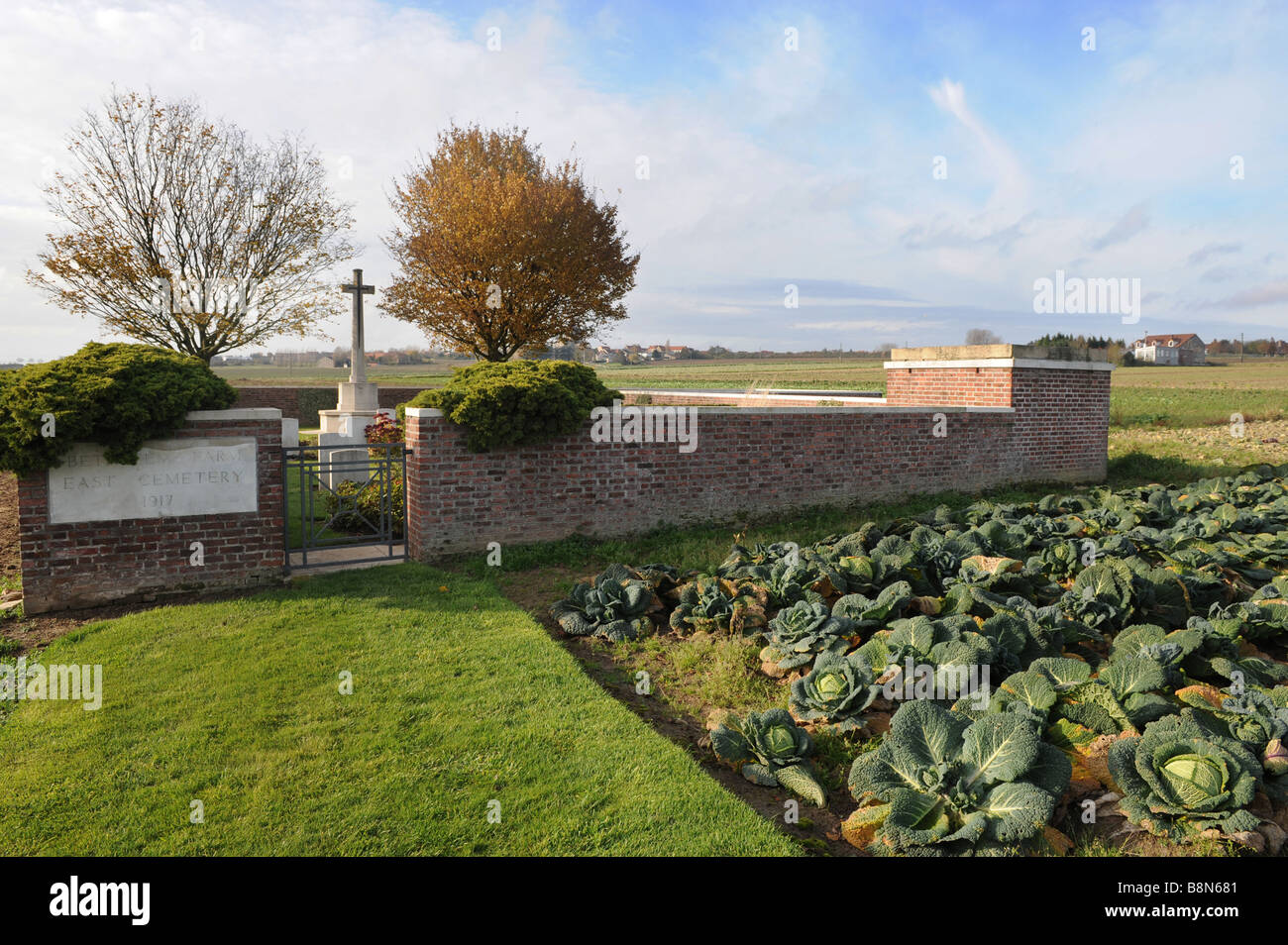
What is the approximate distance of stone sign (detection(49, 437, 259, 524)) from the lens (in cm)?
659

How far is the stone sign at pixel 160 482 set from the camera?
6586mm

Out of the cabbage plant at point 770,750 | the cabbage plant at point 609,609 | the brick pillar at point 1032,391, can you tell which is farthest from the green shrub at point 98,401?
the brick pillar at point 1032,391

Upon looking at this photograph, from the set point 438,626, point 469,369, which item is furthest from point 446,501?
point 438,626

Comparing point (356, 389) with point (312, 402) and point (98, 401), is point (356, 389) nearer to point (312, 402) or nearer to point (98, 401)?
point (98, 401)

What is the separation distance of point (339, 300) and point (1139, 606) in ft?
61.3

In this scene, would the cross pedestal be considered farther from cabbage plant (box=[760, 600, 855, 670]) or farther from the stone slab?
cabbage plant (box=[760, 600, 855, 670])

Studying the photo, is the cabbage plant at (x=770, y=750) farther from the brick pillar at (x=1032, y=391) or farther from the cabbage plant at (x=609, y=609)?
the brick pillar at (x=1032, y=391)

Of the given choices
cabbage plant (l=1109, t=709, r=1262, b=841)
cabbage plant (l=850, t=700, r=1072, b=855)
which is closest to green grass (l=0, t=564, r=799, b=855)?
cabbage plant (l=850, t=700, r=1072, b=855)

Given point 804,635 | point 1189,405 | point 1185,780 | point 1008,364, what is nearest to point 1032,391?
point 1008,364

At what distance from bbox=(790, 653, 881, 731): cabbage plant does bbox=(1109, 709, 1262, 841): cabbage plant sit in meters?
1.20

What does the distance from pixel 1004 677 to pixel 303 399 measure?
2898 cm

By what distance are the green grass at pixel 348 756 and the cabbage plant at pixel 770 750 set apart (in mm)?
263

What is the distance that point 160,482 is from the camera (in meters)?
6.89
